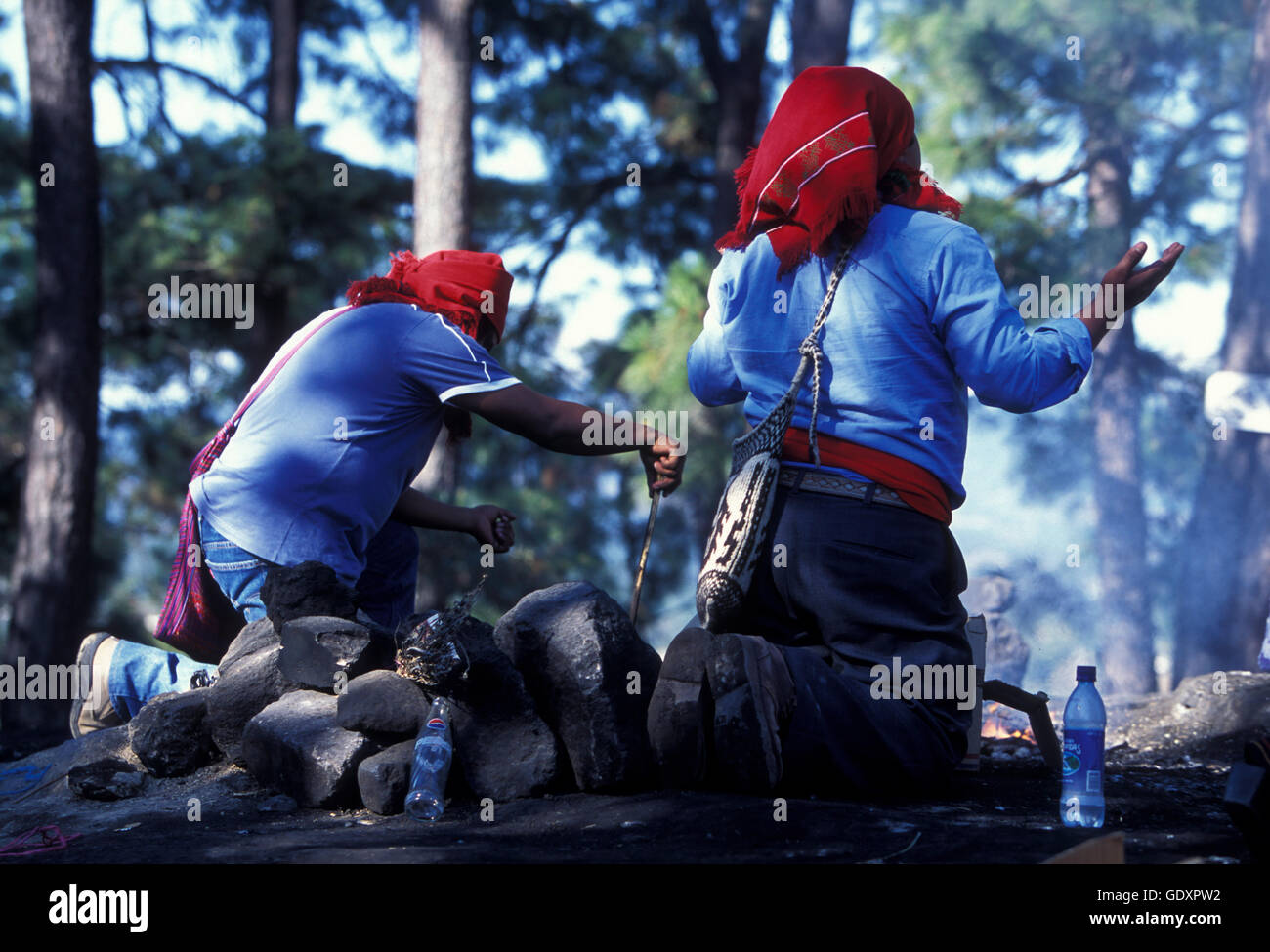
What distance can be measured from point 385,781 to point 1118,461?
10189 mm

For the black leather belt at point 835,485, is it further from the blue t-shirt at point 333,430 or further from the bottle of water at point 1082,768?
the blue t-shirt at point 333,430

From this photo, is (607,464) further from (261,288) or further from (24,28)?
(24,28)

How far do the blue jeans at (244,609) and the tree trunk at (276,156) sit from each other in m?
6.40

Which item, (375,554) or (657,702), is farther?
(375,554)

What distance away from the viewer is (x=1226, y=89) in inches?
430

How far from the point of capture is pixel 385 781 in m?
2.88

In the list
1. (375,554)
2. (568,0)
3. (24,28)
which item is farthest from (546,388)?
(375,554)

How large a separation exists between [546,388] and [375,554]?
651 centimetres

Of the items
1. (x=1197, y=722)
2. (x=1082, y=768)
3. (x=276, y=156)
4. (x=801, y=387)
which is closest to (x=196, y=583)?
(x=801, y=387)

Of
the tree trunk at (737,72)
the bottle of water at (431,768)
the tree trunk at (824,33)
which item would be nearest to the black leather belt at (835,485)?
the bottle of water at (431,768)

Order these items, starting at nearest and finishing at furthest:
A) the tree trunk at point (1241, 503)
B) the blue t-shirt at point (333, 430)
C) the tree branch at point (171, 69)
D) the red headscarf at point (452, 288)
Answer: the blue t-shirt at point (333, 430)
the red headscarf at point (452, 288)
the tree trunk at point (1241, 503)
the tree branch at point (171, 69)

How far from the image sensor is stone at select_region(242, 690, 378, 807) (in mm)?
2959

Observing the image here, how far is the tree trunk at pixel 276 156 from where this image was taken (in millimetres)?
10039
